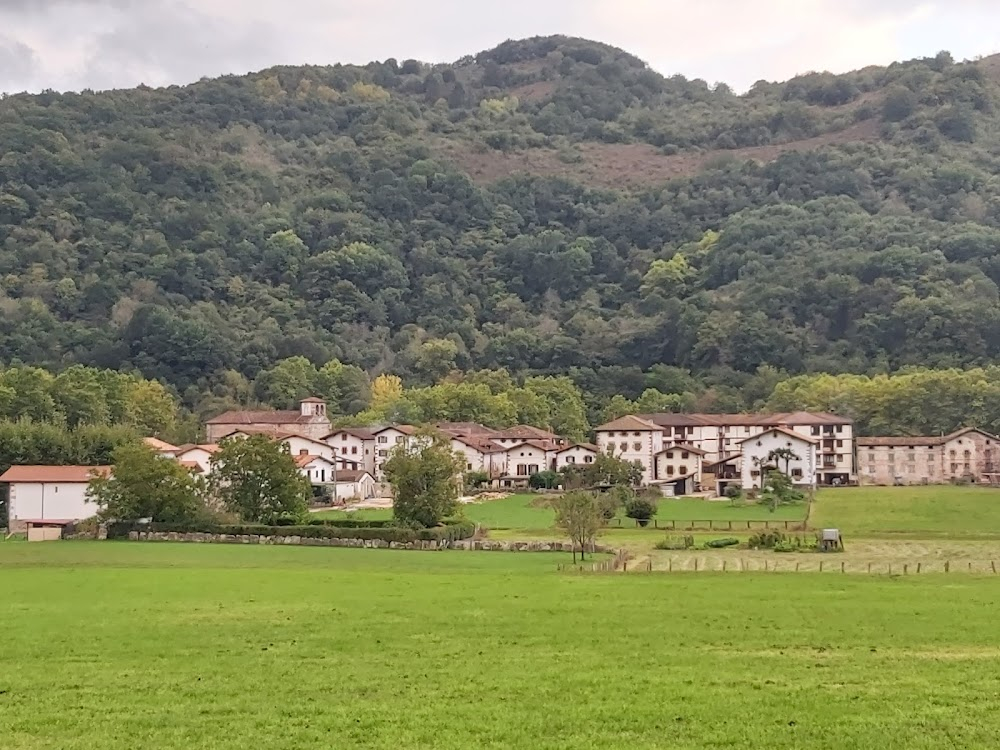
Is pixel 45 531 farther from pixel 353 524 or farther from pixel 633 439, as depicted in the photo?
pixel 633 439

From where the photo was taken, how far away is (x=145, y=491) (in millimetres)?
57625

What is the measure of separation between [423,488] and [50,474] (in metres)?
21.9

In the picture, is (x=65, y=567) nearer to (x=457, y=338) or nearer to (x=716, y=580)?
(x=716, y=580)

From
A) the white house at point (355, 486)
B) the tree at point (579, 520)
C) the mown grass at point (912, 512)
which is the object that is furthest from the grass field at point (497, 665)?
the white house at point (355, 486)

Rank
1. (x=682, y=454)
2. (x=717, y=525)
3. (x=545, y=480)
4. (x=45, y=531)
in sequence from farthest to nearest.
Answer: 1. (x=682, y=454)
2. (x=545, y=480)
3. (x=717, y=525)
4. (x=45, y=531)

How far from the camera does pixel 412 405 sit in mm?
124625

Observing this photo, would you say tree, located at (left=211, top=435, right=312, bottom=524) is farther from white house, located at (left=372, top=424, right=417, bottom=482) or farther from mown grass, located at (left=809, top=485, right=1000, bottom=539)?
white house, located at (left=372, top=424, right=417, bottom=482)

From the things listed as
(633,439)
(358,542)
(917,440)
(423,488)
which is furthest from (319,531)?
(917,440)

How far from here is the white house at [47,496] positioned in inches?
2404

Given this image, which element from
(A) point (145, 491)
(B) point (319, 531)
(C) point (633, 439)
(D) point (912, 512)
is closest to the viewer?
(B) point (319, 531)

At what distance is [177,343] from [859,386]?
296 ft

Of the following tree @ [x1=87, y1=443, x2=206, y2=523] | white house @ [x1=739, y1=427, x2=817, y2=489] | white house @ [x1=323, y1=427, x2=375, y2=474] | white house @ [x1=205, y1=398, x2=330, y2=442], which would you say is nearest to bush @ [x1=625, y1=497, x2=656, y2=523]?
white house @ [x1=739, y1=427, x2=817, y2=489]

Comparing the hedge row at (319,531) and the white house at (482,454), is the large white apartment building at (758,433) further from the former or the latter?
the hedge row at (319,531)

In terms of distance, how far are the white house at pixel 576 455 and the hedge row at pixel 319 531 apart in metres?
40.4
